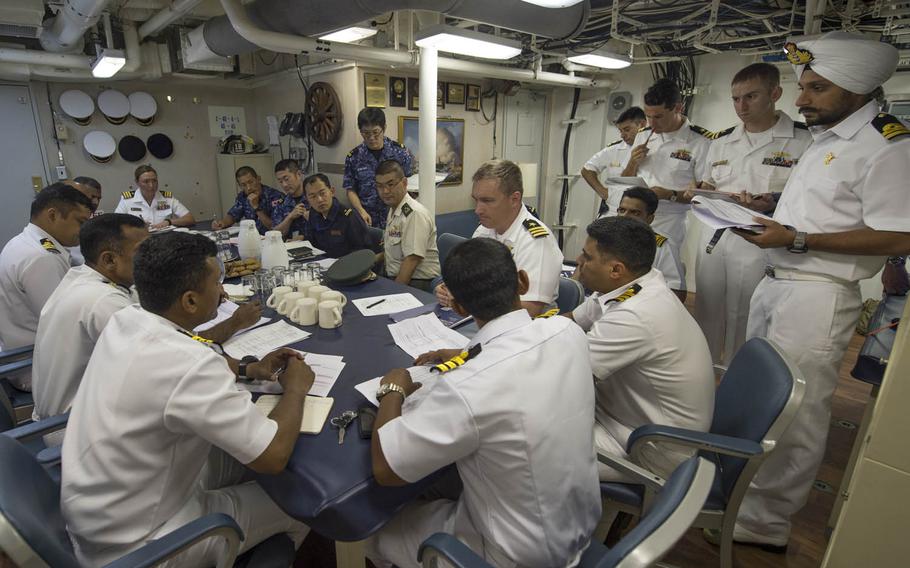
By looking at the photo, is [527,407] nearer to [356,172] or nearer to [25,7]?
[356,172]

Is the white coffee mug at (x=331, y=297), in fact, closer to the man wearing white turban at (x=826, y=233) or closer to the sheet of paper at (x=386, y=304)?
the sheet of paper at (x=386, y=304)

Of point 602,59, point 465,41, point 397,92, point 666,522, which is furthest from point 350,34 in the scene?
point 666,522

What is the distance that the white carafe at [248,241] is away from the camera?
299cm

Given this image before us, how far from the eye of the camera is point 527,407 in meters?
1.02

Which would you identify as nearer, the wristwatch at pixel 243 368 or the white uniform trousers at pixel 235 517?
the white uniform trousers at pixel 235 517

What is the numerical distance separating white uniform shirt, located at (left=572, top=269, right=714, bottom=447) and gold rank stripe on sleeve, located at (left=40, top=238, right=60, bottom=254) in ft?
8.02

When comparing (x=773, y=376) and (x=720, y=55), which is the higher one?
(x=720, y=55)

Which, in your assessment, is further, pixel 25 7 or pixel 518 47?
pixel 518 47

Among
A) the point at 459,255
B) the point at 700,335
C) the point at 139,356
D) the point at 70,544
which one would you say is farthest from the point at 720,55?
the point at 70,544

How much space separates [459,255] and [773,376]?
994mm

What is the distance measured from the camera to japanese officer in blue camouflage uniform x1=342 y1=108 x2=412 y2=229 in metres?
4.14

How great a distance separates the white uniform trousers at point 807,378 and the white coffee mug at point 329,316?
1.76 m

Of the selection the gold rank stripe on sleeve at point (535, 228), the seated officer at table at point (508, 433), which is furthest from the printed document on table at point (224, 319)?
the gold rank stripe on sleeve at point (535, 228)

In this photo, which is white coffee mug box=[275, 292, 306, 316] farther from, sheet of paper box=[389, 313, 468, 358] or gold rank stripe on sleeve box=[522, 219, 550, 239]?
gold rank stripe on sleeve box=[522, 219, 550, 239]
